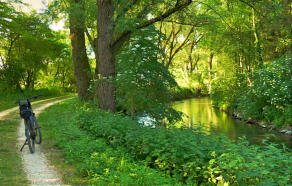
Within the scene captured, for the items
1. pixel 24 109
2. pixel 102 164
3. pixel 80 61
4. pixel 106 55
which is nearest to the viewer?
pixel 102 164

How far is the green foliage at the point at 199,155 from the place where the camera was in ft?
15.5

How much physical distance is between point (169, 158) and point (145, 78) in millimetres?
4581

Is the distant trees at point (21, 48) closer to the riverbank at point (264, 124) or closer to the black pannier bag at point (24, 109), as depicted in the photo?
the black pannier bag at point (24, 109)

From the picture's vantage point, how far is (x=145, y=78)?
1030cm

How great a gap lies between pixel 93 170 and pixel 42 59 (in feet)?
107

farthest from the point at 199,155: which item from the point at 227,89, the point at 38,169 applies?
the point at 227,89

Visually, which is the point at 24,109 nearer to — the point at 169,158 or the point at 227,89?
the point at 169,158

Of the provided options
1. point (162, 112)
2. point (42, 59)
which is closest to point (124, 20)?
point (162, 112)

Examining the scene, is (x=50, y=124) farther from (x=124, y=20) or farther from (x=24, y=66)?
(x=24, y=66)

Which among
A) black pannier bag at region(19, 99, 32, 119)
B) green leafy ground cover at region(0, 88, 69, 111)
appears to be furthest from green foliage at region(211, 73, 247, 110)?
black pannier bag at region(19, 99, 32, 119)

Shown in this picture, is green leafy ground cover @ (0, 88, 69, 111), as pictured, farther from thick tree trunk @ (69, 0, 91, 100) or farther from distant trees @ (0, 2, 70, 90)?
thick tree trunk @ (69, 0, 91, 100)

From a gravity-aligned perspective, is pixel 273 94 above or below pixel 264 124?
above

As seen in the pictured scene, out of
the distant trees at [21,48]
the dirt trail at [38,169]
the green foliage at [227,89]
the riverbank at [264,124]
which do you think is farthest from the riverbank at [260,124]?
the distant trees at [21,48]

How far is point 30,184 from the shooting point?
522 cm
